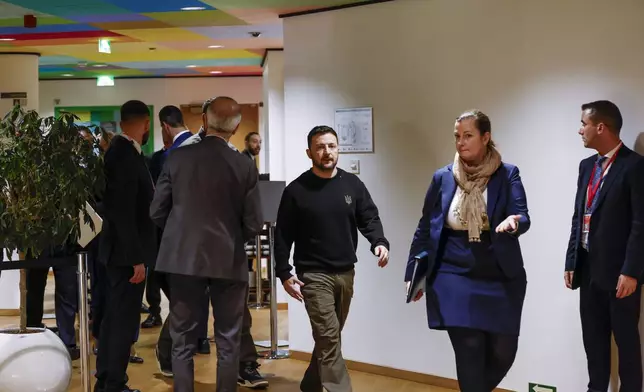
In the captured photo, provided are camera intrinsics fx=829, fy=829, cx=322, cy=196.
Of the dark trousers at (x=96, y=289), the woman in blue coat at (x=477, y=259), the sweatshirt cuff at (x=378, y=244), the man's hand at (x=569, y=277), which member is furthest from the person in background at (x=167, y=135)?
the man's hand at (x=569, y=277)

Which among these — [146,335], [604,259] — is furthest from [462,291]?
[146,335]

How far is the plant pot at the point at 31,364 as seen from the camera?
3895 mm

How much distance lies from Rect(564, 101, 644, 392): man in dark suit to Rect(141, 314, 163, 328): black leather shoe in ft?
13.8

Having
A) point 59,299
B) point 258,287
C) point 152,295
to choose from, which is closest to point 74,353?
point 59,299

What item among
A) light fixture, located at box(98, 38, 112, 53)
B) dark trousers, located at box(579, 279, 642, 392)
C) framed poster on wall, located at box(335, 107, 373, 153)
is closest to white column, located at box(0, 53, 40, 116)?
light fixture, located at box(98, 38, 112, 53)

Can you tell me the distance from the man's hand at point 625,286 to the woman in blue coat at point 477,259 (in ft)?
2.15

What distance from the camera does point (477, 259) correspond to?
3.42 metres

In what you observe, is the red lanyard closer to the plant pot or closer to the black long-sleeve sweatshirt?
the black long-sleeve sweatshirt

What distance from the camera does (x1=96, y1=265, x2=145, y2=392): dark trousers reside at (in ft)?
14.6

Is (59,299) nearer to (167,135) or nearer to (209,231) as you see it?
(167,135)

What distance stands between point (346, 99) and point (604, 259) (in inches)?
90.0

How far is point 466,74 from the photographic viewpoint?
501 cm

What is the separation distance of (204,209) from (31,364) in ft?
3.60

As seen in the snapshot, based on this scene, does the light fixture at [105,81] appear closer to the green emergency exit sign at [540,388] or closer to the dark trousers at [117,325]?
the dark trousers at [117,325]
